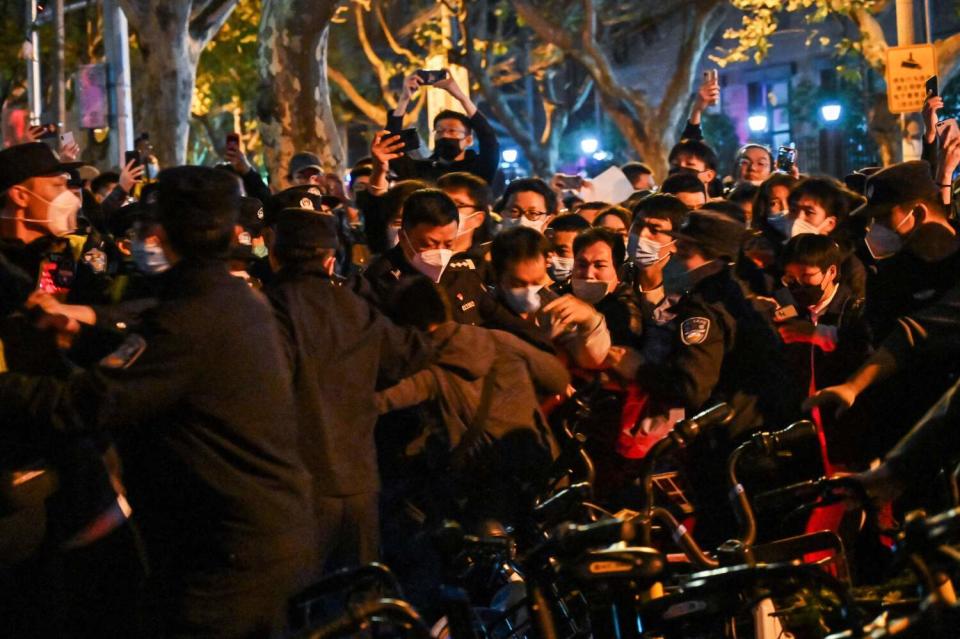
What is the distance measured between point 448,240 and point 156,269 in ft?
4.57

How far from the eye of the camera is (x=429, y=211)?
7.73 metres

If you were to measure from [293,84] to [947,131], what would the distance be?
10.6 meters

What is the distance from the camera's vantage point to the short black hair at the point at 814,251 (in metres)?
8.38

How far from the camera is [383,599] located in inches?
179

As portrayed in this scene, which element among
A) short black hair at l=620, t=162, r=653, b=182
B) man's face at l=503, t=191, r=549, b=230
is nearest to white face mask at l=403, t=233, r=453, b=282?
man's face at l=503, t=191, r=549, b=230

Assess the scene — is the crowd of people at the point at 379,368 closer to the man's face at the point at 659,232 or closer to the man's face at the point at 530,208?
the man's face at the point at 659,232

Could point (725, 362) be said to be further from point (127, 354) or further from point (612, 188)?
point (612, 188)

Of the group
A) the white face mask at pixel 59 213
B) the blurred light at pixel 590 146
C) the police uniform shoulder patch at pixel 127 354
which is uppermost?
the white face mask at pixel 59 213

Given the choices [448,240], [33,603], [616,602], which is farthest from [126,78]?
[616,602]

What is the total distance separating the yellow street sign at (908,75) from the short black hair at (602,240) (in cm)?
989

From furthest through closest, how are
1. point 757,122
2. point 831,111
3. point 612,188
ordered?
point 757,122
point 831,111
point 612,188

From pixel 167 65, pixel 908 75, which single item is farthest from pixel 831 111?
pixel 908 75

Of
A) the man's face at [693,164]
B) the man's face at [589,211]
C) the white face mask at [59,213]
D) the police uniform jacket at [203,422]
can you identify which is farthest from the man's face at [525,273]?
the man's face at [693,164]

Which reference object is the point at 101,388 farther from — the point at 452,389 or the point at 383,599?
the point at 452,389
